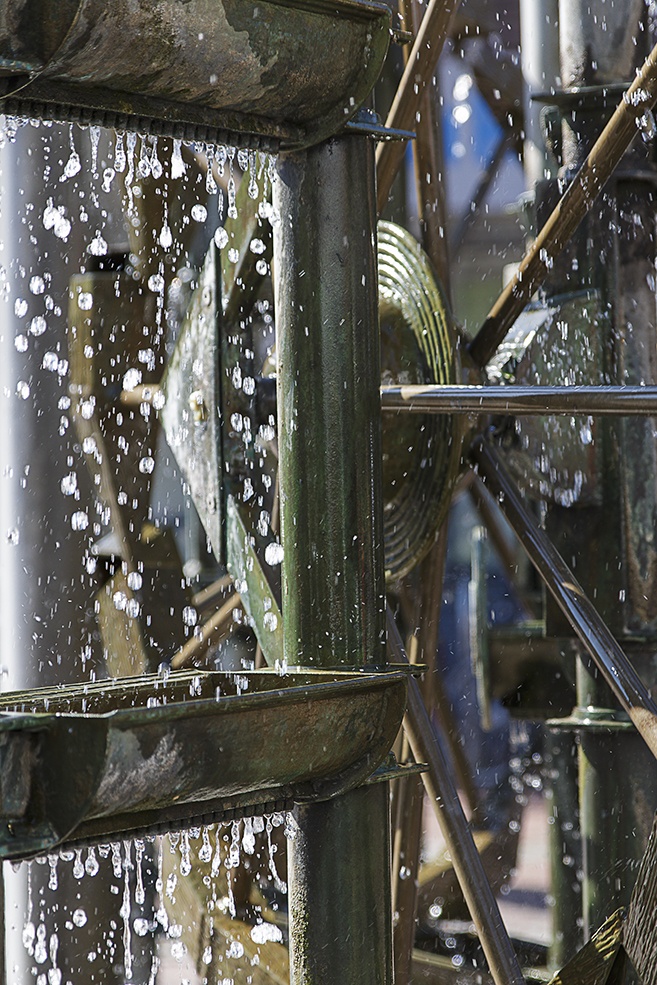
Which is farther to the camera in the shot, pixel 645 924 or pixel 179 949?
pixel 179 949

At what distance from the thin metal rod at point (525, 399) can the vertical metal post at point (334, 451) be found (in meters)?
0.99

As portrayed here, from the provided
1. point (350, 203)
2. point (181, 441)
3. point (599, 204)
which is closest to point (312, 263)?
point (350, 203)

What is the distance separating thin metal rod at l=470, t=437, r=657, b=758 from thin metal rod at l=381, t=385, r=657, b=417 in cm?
50

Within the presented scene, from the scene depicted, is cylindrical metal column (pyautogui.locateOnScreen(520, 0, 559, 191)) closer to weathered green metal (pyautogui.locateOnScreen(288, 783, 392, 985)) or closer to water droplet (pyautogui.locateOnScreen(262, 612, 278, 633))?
water droplet (pyautogui.locateOnScreen(262, 612, 278, 633))

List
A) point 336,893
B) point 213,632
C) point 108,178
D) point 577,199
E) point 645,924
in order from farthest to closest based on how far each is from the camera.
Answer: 1. point 108,178
2. point 213,632
3. point 577,199
4. point 645,924
5. point 336,893

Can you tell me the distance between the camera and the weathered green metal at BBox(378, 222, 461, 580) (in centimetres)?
357

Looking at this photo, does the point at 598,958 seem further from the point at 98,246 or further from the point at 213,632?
the point at 98,246

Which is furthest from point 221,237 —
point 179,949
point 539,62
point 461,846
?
point 179,949

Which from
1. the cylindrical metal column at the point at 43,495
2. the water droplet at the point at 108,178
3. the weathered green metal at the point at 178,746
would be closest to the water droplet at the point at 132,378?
the cylindrical metal column at the point at 43,495


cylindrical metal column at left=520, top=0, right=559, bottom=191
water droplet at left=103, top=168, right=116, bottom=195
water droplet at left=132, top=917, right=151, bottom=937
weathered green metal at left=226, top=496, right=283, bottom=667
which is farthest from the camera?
water droplet at left=132, top=917, right=151, bottom=937

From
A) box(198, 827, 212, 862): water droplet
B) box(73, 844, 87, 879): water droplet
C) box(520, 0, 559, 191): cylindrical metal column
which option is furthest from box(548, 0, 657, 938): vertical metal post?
box(73, 844, 87, 879): water droplet

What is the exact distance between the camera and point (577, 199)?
10.4ft

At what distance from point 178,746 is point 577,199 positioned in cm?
214

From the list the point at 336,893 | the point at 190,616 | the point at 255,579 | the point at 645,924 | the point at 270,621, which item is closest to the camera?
the point at 336,893
